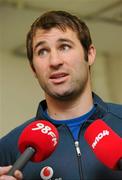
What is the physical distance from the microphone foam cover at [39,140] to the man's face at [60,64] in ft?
0.58

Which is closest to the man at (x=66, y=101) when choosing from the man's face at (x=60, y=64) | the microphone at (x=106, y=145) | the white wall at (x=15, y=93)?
the man's face at (x=60, y=64)

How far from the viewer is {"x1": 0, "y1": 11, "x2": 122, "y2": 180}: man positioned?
3.37 feet

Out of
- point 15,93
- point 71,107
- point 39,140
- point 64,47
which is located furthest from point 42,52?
point 15,93

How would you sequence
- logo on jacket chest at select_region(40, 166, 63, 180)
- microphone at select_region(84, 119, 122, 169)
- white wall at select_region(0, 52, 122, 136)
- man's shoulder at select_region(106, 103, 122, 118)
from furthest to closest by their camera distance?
1. white wall at select_region(0, 52, 122, 136)
2. man's shoulder at select_region(106, 103, 122, 118)
3. logo on jacket chest at select_region(40, 166, 63, 180)
4. microphone at select_region(84, 119, 122, 169)

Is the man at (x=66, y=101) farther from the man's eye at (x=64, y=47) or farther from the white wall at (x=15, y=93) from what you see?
the white wall at (x=15, y=93)

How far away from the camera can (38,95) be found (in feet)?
8.27

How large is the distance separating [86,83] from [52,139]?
0.28 m

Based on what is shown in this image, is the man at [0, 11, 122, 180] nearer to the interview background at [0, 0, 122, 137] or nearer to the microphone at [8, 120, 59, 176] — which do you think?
the microphone at [8, 120, 59, 176]

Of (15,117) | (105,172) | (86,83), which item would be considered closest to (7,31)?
(15,117)

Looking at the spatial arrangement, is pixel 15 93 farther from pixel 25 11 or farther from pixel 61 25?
pixel 61 25

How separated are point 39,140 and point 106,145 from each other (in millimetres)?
143

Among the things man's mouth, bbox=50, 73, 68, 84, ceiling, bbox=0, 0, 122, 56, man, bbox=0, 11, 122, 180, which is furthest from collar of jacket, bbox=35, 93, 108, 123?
ceiling, bbox=0, 0, 122, 56

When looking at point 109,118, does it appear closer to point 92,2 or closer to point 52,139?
point 52,139

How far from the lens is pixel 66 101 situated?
1.12 meters
